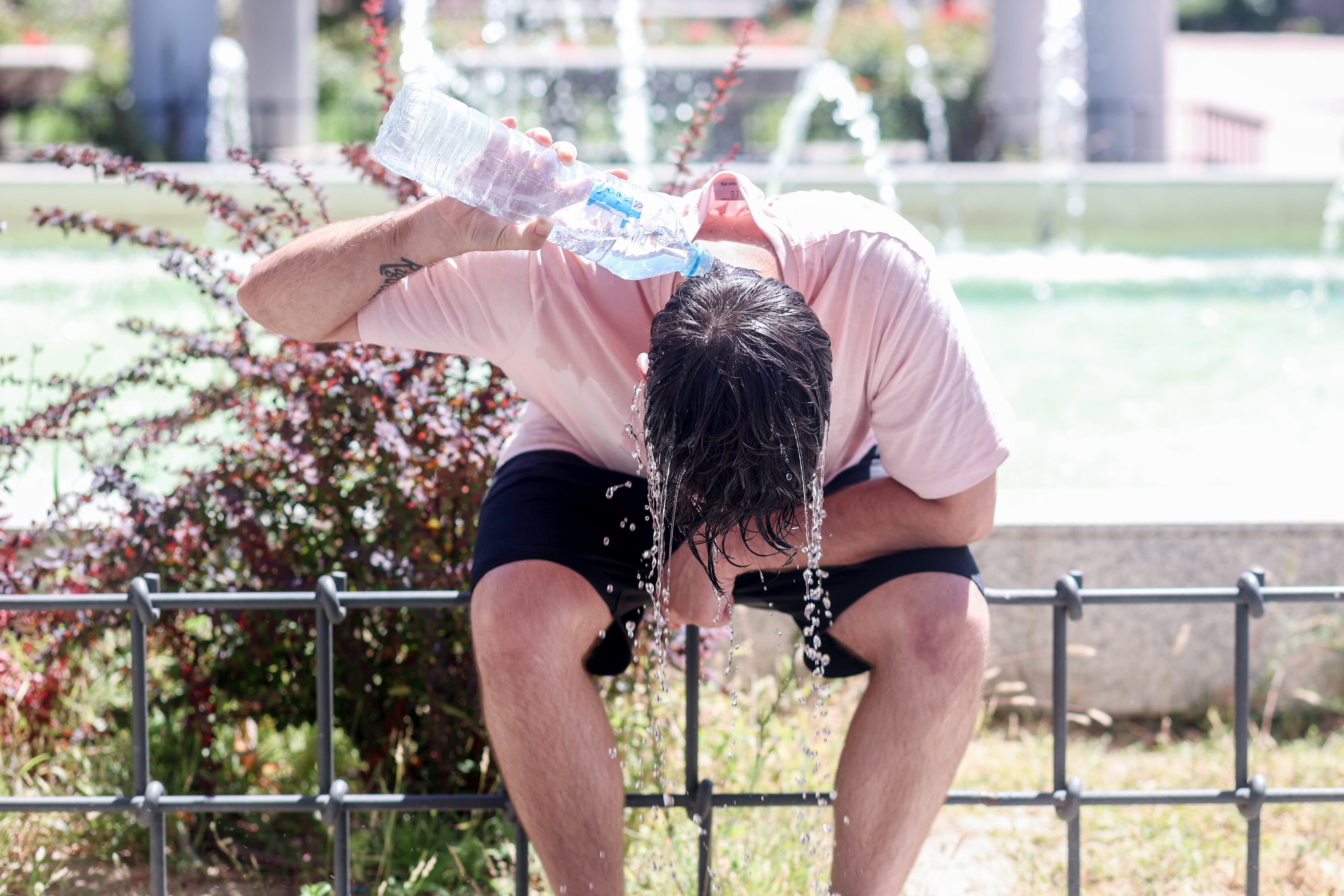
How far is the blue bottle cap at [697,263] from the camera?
6.61 ft

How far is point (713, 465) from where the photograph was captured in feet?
6.13

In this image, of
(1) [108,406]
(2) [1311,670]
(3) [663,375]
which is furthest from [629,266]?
(1) [108,406]

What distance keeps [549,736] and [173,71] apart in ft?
40.8

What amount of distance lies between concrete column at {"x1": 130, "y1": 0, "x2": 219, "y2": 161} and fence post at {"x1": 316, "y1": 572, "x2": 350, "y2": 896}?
1153 centimetres

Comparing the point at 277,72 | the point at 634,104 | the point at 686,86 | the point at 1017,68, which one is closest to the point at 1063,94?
the point at 1017,68

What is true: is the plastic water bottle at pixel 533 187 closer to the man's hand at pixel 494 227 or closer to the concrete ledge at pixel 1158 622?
the man's hand at pixel 494 227

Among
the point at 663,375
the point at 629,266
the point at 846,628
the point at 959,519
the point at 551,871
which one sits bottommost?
the point at 551,871

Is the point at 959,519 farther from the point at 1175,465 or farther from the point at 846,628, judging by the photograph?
the point at 1175,465

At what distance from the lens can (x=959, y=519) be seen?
2.13 meters

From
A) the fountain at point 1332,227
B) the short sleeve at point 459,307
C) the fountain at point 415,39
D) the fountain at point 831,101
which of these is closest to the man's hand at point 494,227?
the short sleeve at point 459,307

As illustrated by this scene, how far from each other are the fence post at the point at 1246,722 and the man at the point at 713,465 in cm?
46

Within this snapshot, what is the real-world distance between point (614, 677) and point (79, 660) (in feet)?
3.65

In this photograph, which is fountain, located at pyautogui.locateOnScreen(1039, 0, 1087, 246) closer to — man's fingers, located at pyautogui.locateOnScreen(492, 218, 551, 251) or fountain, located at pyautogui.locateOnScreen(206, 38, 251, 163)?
fountain, located at pyautogui.locateOnScreen(206, 38, 251, 163)

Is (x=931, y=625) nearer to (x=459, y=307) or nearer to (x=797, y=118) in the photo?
(x=459, y=307)
